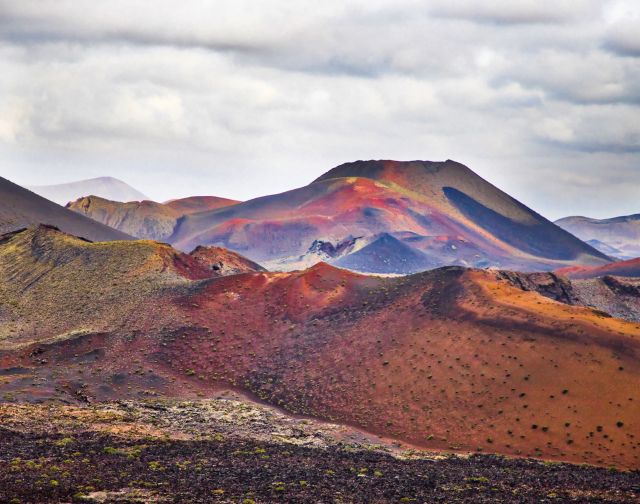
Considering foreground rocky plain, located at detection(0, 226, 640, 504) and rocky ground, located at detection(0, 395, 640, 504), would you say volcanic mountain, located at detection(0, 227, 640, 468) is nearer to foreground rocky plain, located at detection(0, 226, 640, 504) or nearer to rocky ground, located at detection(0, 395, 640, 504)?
foreground rocky plain, located at detection(0, 226, 640, 504)

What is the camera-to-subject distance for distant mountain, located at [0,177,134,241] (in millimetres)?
170625

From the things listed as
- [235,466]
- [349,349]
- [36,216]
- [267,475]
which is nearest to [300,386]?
[349,349]

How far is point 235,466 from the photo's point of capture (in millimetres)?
53250

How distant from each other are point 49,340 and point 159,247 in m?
25.2

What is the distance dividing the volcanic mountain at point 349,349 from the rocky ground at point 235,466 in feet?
18.0

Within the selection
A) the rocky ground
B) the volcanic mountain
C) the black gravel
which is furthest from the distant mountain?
the black gravel

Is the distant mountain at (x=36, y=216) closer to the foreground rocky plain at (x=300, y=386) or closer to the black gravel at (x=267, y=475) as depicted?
the foreground rocky plain at (x=300, y=386)

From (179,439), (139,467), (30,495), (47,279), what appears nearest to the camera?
(30,495)

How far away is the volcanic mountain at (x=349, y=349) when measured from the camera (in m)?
67.6

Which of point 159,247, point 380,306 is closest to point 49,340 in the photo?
point 159,247

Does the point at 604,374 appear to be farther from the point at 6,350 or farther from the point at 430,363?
the point at 6,350

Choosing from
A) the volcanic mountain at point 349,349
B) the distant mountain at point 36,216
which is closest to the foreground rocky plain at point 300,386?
the volcanic mountain at point 349,349

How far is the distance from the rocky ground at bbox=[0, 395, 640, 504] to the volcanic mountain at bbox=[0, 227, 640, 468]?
5.49m

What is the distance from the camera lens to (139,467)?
50.9m
